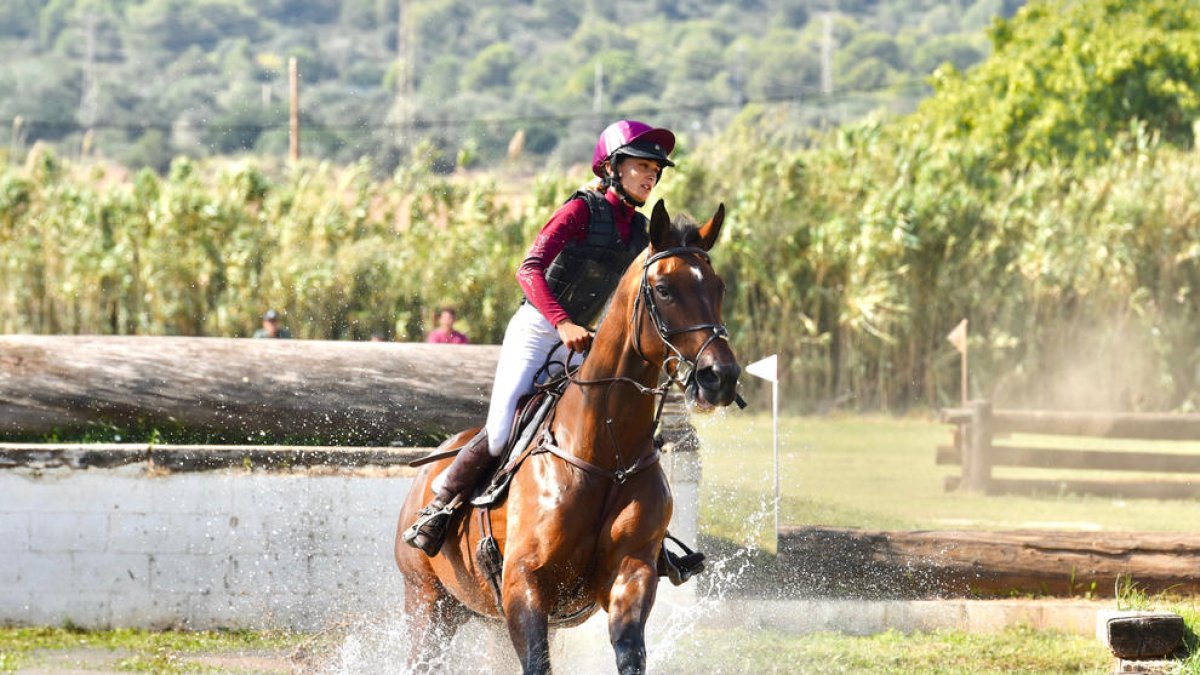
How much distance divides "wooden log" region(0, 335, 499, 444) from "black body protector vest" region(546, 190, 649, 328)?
399cm

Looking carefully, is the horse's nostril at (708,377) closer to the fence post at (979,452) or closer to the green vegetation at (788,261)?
the fence post at (979,452)

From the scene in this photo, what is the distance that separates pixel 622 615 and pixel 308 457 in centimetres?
484

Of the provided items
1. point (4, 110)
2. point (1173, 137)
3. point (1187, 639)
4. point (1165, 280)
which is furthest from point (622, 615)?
Answer: point (4, 110)

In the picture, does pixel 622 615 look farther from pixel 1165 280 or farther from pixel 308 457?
pixel 1165 280

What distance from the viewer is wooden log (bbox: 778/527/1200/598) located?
10.3m

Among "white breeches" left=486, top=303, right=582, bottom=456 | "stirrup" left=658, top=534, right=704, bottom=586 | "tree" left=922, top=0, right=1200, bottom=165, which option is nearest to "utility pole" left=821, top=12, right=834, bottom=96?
"tree" left=922, top=0, right=1200, bottom=165

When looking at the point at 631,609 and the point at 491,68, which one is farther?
the point at 491,68

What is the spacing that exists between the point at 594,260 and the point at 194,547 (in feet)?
15.4

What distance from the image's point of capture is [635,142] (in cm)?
670

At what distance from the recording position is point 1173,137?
140 ft

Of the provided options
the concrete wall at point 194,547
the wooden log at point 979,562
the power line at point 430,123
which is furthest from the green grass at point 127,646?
the power line at point 430,123

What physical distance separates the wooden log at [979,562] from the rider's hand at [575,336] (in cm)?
446

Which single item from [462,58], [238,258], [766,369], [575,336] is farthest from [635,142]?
[462,58]

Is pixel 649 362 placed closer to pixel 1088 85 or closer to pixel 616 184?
pixel 616 184
